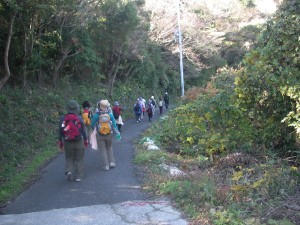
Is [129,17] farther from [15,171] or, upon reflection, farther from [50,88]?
[15,171]

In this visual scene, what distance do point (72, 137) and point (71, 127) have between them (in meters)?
0.22

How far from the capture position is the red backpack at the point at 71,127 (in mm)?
8078

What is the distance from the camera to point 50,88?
2064 cm

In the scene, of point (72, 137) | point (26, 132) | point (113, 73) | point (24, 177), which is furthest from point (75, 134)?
point (113, 73)

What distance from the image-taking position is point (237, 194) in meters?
5.85

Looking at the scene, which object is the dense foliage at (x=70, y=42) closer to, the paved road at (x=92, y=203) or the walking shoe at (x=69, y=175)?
the walking shoe at (x=69, y=175)

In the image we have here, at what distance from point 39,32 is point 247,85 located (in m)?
12.0

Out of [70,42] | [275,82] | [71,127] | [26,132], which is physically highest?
[70,42]

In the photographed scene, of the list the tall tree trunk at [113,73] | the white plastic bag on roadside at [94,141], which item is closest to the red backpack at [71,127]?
the white plastic bag on roadside at [94,141]

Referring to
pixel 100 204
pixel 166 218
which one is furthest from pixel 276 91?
pixel 100 204

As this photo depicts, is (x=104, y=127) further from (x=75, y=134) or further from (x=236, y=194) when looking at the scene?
(x=236, y=194)

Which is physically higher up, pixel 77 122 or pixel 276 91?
pixel 276 91

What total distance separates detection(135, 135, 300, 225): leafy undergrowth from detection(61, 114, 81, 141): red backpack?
1819mm

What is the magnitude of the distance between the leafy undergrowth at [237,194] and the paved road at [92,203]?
0.28 m
